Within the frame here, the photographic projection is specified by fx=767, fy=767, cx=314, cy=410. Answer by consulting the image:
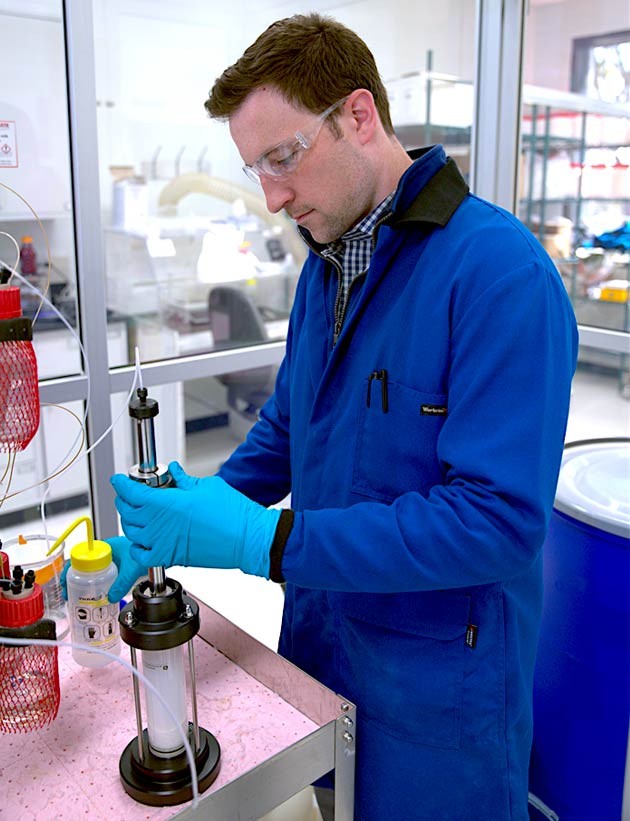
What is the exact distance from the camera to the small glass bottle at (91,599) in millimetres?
1085

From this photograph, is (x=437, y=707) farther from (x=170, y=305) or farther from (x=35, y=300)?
(x=170, y=305)

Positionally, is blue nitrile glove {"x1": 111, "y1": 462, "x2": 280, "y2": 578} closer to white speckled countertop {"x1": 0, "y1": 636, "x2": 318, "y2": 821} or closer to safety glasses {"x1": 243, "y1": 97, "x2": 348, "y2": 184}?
white speckled countertop {"x1": 0, "y1": 636, "x2": 318, "y2": 821}

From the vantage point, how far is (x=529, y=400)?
0.87 m

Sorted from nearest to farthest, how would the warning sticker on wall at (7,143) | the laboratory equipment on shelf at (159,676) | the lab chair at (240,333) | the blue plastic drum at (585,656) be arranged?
1. the laboratory equipment on shelf at (159,676)
2. the blue plastic drum at (585,656)
3. the warning sticker on wall at (7,143)
4. the lab chair at (240,333)

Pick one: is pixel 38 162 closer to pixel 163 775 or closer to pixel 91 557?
pixel 91 557

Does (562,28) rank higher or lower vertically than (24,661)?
higher

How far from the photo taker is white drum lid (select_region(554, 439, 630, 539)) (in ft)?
4.55

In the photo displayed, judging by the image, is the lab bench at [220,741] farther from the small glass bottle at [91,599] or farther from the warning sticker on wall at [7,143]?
the warning sticker on wall at [7,143]

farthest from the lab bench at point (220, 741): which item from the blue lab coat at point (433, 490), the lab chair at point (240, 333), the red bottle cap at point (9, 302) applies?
the lab chair at point (240, 333)

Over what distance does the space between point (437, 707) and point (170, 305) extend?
114 inches

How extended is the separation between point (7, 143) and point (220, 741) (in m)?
1.22

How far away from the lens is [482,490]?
0.86 metres

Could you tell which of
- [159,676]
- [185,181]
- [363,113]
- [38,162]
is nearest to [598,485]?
[363,113]

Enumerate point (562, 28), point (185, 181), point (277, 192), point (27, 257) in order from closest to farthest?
point (277, 192), point (27, 257), point (185, 181), point (562, 28)
